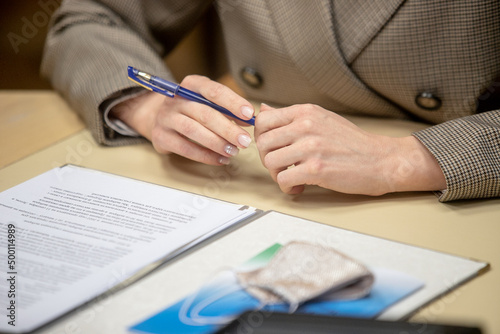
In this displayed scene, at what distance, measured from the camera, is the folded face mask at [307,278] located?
448 mm

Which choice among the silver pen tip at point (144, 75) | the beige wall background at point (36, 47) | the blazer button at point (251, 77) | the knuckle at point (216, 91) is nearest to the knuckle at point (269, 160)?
the knuckle at point (216, 91)

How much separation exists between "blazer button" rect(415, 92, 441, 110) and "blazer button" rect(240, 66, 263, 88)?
287mm

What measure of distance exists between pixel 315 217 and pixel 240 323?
214mm

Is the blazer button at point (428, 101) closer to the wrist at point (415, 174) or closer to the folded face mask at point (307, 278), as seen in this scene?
the wrist at point (415, 174)

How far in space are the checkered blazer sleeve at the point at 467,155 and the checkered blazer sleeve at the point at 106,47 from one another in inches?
17.7

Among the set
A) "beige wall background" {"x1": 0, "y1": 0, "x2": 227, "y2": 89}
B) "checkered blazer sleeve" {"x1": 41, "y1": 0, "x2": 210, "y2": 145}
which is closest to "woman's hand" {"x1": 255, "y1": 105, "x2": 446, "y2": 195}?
"checkered blazer sleeve" {"x1": 41, "y1": 0, "x2": 210, "y2": 145}

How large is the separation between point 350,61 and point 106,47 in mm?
409

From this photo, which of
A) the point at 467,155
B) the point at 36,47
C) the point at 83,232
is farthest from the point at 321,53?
the point at 36,47

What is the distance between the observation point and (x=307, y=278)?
1.51 ft

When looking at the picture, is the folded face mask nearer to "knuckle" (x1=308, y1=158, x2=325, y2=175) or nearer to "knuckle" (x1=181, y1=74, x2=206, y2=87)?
"knuckle" (x1=308, y1=158, x2=325, y2=175)

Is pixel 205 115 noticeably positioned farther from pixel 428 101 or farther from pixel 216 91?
pixel 428 101

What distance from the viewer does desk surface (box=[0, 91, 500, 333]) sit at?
0.46m

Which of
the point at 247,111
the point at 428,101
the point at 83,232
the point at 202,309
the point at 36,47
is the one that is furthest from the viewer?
the point at 36,47

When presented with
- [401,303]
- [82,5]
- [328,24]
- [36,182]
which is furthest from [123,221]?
[82,5]
